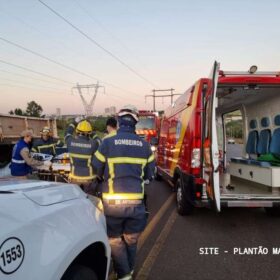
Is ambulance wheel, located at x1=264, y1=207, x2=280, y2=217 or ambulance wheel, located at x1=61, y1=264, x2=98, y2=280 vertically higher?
ambulance wheel, located at x1=61, y1=264, x2=98, y2=280

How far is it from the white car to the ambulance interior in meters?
3.73

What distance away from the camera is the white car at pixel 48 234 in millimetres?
1646

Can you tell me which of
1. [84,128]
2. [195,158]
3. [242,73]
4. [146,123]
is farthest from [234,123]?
[146,123]

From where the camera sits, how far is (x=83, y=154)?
5.38m

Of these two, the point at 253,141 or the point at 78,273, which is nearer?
the point at 78,273

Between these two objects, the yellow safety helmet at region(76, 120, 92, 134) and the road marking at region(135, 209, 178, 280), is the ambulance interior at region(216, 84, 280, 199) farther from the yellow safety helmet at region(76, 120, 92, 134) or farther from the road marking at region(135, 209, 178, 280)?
the yellow safety helmet at region(76, 120, 92, 134)

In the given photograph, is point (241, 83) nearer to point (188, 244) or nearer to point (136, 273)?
point (188, 244)

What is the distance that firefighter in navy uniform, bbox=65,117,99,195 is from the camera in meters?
5.37

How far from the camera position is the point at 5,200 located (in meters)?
1.93

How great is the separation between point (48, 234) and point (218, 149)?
518 centimetres

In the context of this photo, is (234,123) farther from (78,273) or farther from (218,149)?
(78,273)

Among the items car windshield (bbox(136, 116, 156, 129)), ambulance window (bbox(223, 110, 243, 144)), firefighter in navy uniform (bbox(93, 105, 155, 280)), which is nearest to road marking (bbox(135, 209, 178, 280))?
firefighter in navy uniform (bbox(93, 105, 155, 280))

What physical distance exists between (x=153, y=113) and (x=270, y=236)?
13.8 m

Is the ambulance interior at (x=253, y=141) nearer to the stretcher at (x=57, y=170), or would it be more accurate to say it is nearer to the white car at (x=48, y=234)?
the stretcher at (x=57, y=170)
